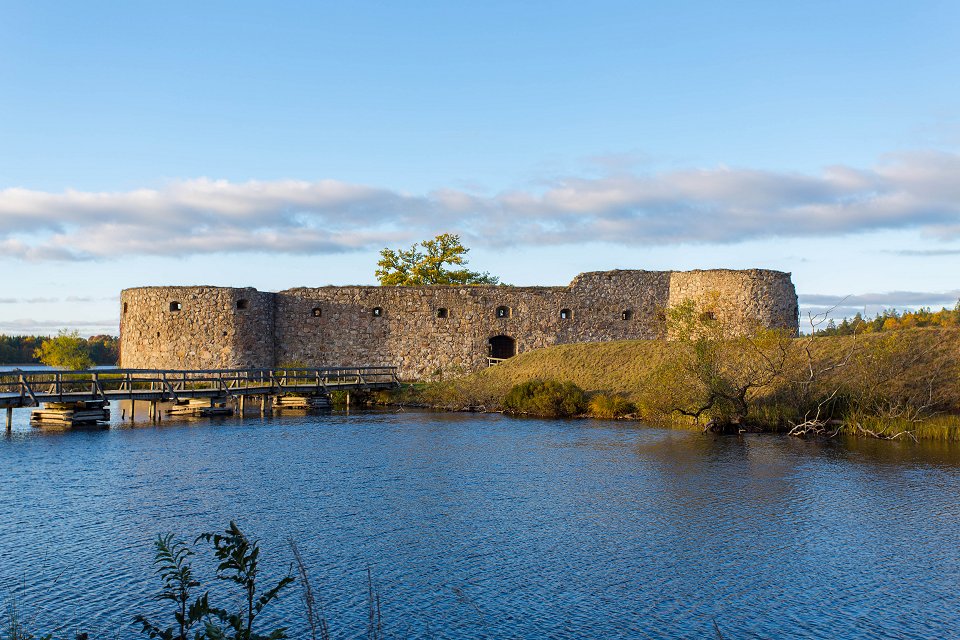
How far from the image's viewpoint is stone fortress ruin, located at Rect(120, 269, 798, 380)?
33312 millimetres

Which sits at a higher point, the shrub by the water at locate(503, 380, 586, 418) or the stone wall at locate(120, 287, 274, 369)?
the stone wall at locate(120, 287, 274, 369)

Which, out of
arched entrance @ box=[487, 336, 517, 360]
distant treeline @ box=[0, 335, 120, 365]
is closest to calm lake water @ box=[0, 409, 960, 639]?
arched entrance @ box=[487, 336, 517, 360]

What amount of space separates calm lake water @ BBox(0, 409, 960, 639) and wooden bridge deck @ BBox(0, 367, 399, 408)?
11.6 ft

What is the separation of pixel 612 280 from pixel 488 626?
1137 inches

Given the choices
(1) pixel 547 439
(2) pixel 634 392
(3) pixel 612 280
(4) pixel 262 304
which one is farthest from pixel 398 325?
(1) pixel 547 439

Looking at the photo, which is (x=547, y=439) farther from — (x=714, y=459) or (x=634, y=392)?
(x=634, y=392)

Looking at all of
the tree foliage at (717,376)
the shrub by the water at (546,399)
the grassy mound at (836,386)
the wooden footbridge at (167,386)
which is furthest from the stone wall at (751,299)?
the wooden footbridge at (167,386)

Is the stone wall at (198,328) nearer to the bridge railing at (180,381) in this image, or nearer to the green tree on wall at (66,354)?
the bridge railing at (180,381)

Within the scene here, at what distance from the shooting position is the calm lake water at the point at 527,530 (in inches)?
322

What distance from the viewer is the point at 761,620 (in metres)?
7.98

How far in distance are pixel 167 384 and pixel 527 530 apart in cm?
1830

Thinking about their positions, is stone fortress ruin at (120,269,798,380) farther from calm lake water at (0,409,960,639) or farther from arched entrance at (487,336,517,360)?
calm lake water at (0,409,960,639)

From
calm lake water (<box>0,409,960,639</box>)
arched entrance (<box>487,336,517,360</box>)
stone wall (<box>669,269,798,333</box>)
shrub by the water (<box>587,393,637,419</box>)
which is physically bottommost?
calm lake water (<box>0,409,960,639</box>)

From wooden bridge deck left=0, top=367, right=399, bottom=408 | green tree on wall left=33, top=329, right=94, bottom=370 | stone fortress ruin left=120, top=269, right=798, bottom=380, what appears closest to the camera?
wooden bridge deck left=0, top=367, right=399, bottom=408
